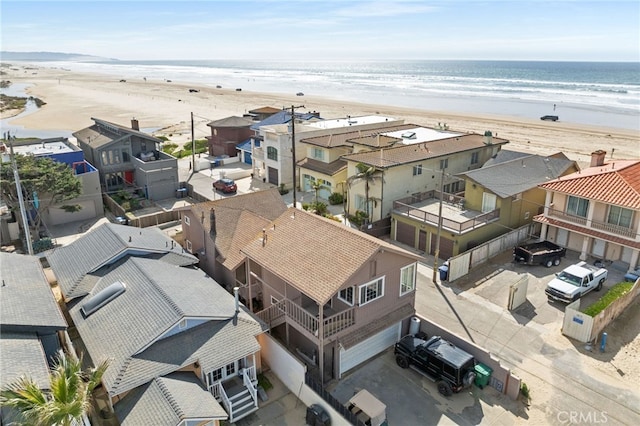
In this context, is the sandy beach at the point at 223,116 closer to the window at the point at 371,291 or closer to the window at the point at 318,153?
the window at the point at 318,153

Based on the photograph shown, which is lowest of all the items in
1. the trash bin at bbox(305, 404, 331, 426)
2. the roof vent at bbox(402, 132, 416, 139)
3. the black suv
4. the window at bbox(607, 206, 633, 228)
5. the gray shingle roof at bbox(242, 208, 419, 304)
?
the trash bin at bbox(305, 404, 331, 426)

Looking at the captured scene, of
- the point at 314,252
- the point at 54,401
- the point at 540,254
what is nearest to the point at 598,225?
the point at 540,254

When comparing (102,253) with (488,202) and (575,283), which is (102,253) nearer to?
(488,202)

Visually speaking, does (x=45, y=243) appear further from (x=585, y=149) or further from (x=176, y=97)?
(x=176, y=97)

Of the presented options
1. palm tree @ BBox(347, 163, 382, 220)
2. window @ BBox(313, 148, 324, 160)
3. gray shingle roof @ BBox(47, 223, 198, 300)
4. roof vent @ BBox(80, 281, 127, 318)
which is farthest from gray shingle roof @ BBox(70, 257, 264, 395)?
window @ BBox(313, 148, 324, 160)

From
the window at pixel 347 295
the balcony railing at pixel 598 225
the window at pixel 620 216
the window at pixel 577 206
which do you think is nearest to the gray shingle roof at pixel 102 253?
the window at pixel 347 295

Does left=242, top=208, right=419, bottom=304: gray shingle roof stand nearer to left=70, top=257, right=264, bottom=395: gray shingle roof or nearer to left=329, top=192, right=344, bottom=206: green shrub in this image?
left=70, top=257, right=264, bottom=395: gray shingle roof

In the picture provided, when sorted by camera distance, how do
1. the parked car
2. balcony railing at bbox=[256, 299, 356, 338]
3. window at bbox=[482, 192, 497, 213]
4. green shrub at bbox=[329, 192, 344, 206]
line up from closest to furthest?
1. balcony railing at bbox=[256, 299, 356, 338]
2. the parked car
3. window at bbox=[482, 192, 497, 213]
4. green shrub at bbox=[329, 192, 344, 206]
